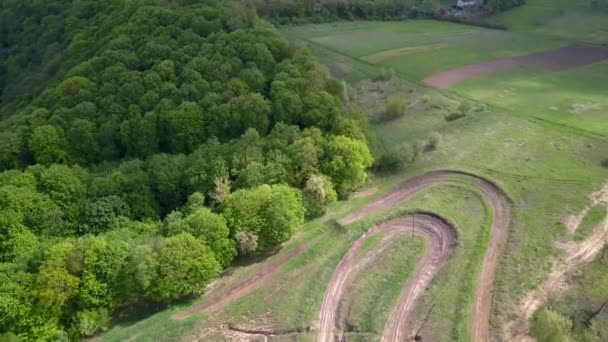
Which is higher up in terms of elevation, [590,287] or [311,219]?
[311,219]

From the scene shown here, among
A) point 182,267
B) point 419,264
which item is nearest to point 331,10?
point 419,264

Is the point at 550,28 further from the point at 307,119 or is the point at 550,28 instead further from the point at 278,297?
the point at 278,297

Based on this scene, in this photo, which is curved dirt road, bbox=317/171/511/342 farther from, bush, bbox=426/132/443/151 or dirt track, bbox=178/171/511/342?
bush, bbox=426/132/443/151

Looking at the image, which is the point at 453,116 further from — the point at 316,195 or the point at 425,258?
the point at 425,258

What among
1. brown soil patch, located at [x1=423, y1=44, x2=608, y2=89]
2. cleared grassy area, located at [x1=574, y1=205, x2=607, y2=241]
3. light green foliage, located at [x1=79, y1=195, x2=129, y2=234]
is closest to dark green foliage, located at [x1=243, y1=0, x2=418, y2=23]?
brown soil patch, located at [x1=423, y1=44, x2=608, y2=89]

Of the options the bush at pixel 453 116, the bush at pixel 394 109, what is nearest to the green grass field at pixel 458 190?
the bush at pixel 453 116

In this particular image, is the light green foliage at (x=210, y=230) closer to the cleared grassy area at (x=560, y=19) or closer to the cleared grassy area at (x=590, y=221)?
the cleared grassy area at (x=590, y=221)

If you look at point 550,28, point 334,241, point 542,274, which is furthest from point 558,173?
point 550,28
